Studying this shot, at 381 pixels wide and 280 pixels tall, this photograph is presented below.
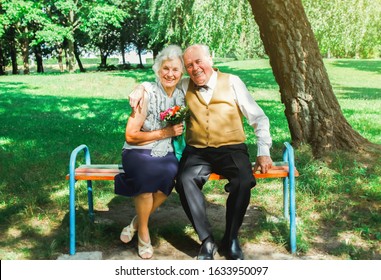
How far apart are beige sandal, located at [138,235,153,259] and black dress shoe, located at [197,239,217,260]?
380 mm

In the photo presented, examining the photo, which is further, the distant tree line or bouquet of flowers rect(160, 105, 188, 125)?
the distant tree line

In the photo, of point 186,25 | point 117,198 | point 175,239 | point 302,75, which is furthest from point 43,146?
point 186,25

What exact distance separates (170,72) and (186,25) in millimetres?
18251

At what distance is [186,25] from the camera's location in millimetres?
21516

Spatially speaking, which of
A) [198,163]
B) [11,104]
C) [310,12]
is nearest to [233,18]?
[310,12]

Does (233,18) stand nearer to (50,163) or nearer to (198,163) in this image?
(50,163)

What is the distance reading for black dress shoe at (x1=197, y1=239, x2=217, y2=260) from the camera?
3581 mm

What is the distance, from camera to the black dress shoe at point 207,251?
3.58 meters

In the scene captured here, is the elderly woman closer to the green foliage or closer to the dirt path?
the dirt path

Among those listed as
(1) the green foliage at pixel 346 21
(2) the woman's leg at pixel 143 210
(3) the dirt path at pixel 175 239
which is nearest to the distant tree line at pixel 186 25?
(1) the green foliage at pixel 346 21

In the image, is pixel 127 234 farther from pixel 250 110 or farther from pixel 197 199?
pixel 250 110

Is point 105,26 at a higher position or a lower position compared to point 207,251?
higher

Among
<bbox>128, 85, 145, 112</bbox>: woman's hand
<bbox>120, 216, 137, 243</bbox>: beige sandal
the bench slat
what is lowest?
<bbox>120, 216, 137, 243</bbox>: beige sandal

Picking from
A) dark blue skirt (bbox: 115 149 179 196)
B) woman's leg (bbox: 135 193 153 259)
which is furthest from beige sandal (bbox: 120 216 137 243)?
dark blue skirt (bbox: 115 149 179 196)
